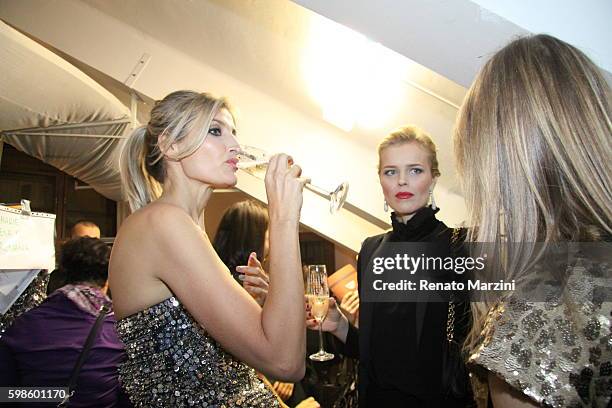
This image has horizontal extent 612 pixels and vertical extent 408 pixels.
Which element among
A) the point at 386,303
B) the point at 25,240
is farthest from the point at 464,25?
the point at 25,240

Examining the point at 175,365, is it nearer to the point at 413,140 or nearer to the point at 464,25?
the point at 413,140

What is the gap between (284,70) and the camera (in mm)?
2230

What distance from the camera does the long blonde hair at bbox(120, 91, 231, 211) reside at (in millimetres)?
1099

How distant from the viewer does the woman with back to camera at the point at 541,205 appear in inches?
20.8

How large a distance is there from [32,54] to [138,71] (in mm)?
816

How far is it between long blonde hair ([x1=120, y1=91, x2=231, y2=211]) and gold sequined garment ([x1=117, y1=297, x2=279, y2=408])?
39cm

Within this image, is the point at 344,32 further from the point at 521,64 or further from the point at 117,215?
the point at 117,215

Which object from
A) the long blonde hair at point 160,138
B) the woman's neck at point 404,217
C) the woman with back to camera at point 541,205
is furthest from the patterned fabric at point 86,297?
the woman with back to camera at point 541,205

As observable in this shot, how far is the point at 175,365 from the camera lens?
98cm

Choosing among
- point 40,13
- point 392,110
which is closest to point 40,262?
point 392,110

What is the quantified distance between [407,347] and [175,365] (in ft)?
2.08

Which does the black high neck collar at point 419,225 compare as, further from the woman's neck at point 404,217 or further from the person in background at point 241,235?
the person in background at point 241,235

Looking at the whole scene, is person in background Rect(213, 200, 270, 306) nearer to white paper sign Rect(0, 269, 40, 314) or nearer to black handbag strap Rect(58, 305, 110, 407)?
black handbag strap Rect(58, 305, 110, 407)

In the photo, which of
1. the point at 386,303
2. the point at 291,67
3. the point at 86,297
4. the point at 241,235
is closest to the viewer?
the point at 386,303
